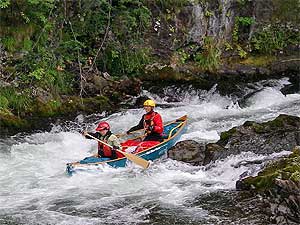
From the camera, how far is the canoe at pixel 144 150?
28.0ft

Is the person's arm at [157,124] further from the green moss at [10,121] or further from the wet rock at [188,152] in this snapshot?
the green moss at [10,121]

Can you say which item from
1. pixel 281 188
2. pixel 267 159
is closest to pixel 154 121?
Result: pixel 267 159

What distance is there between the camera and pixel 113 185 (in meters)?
8.14

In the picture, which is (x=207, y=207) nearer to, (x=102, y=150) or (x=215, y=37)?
(x=102, y=150)

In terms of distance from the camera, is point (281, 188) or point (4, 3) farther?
point (4, 3)

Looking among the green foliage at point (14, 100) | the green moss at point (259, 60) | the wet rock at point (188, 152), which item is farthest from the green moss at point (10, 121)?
the green moss at point (259, 60)

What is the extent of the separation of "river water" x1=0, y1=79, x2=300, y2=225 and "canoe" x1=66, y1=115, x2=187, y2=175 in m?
0.12

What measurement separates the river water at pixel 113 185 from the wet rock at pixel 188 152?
15 cm

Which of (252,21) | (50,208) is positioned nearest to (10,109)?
(50,208)

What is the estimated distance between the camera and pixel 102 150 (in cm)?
898

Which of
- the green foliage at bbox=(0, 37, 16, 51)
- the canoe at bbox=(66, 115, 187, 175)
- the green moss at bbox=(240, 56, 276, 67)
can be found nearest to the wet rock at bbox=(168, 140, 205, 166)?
the canoe at bbox=(66, 115, 187, 175)

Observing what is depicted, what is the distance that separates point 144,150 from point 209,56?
243 inches

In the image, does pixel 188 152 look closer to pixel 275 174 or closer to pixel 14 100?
pixel 275 174

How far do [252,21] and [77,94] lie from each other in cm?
615
